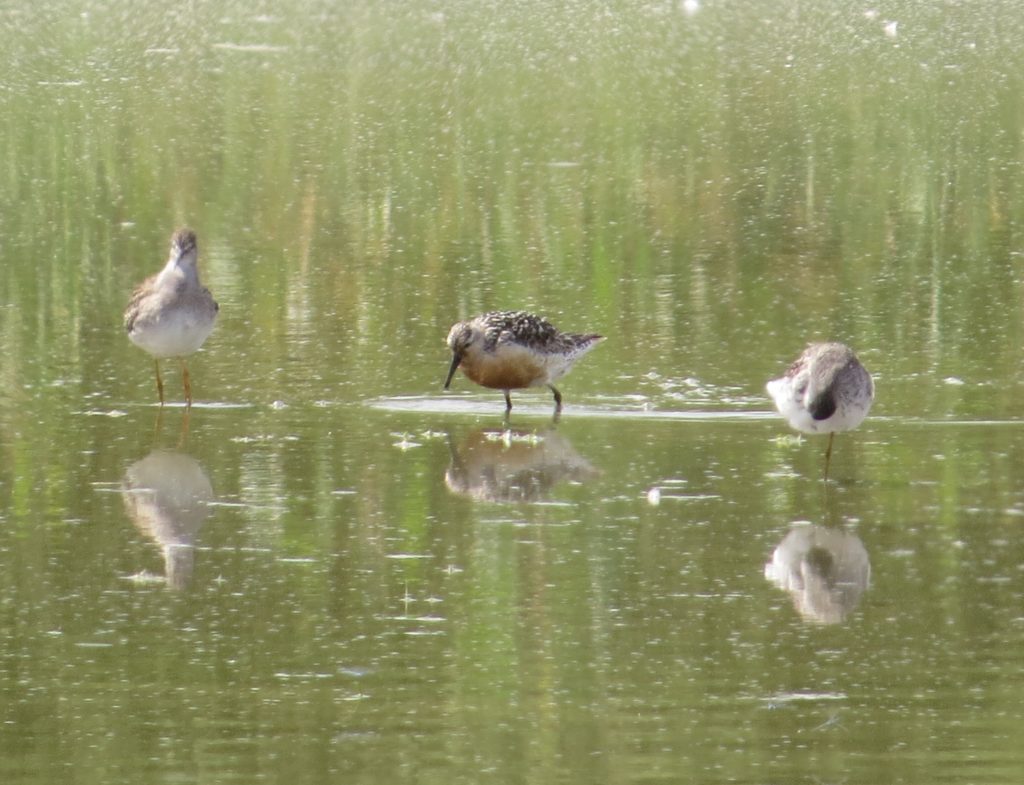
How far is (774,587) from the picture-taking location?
8320 mm

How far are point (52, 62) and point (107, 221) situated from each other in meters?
10.4

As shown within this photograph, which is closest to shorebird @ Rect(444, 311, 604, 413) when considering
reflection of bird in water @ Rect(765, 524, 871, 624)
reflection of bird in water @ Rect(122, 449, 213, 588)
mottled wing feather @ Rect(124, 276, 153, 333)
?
mottled wing feather @ Rect(124, 276, 153, 333)

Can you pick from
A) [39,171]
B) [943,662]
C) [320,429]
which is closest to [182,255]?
[320,429]

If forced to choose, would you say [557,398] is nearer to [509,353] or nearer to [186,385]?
[509,353]

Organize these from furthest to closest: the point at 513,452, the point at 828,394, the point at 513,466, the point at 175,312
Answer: the point at 175,312 < the point at 513,452 < the point at 513,466 < the point at 828,394

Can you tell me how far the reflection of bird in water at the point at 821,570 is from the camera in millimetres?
8109

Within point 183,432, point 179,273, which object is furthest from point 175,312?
point 183,432

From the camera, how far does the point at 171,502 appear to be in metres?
9.67

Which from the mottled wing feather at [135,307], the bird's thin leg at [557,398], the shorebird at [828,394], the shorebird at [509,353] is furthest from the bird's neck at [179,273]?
the shorebird at [828,394]

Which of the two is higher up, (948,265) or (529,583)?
(948,265)

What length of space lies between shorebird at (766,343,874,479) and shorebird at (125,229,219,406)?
3.51 metres

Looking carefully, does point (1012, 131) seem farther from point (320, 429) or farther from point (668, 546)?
point (668, 546)

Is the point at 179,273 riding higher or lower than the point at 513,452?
higher

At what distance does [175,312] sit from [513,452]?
240 cm
